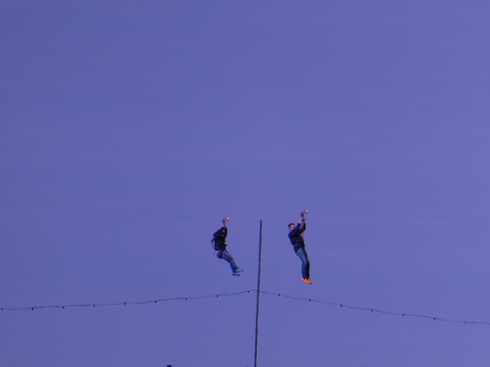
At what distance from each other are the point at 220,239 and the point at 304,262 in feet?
10.1

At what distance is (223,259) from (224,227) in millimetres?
1237

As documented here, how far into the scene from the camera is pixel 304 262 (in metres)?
49.8

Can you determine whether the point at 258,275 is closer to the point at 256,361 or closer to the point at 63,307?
the point at 256,361

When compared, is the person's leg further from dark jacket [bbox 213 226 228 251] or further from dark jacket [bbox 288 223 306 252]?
dark jacket [bbox 288 223 306 252]

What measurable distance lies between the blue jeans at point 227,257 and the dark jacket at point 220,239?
5.7 inches

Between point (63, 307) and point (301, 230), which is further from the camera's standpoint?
point (63, 307)

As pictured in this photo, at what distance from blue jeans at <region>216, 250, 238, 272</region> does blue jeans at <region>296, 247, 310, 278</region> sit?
8.10ft

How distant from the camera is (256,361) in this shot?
49.8 meters

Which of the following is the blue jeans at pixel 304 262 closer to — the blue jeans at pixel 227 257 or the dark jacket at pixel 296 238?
the dark jacket at pixel 296 238

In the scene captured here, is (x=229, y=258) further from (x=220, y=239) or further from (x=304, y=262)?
(x=304, y=262)

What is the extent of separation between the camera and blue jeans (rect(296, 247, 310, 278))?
49.5 m

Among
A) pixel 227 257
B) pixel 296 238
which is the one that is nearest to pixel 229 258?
pixel 227 257

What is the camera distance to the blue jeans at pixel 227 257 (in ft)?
165

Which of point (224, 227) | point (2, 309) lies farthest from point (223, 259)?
point (2, 309)
